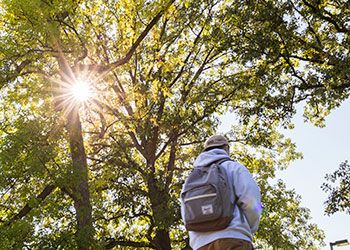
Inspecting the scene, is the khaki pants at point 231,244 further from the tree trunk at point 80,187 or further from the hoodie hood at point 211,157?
the tree trunk at point 80,187

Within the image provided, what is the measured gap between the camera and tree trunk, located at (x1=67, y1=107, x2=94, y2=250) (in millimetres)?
10414

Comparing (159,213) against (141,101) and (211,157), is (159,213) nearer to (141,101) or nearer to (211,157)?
(141,101)

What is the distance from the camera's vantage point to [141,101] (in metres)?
15.0

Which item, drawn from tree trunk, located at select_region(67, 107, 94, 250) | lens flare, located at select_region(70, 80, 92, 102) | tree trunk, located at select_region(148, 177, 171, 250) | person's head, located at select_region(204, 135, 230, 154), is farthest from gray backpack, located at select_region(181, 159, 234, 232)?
tree trunk, located at select_region(148, 177, 171, 250)

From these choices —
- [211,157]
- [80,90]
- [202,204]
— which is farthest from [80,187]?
[202,204]

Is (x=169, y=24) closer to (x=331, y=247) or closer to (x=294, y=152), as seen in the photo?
(x=294, y=152)

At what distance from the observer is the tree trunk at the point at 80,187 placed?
1041 cm

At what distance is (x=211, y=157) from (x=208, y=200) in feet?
1.17

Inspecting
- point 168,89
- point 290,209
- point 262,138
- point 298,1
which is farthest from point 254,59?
point 290,209

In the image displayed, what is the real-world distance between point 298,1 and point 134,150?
8164 mm

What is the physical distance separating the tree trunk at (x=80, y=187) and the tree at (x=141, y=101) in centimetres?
4

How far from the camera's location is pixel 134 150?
17062 mm

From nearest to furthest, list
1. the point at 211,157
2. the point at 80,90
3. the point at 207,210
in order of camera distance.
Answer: the point at 207,210, the point at 211,157, the point at 80,90

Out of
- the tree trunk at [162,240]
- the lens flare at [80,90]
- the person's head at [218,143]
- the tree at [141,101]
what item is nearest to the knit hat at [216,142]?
the person's head at [218,143]
